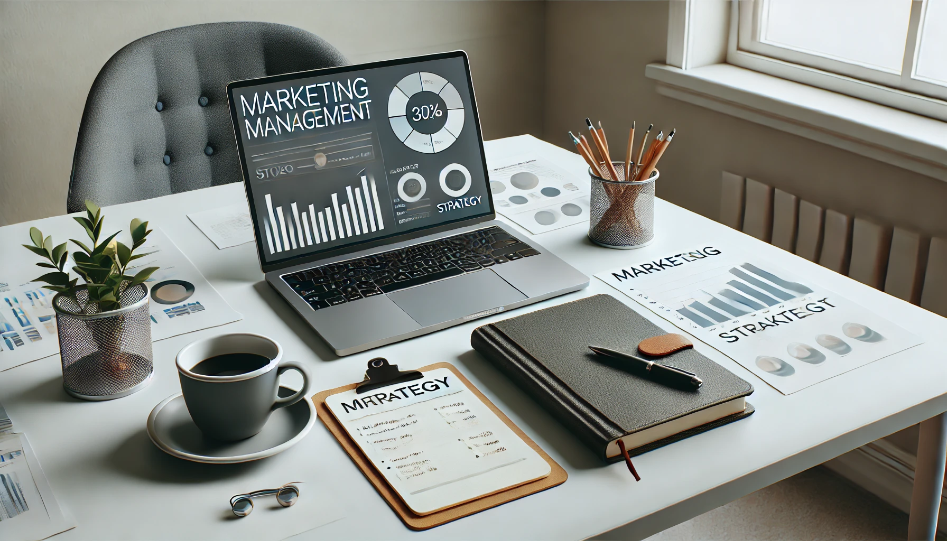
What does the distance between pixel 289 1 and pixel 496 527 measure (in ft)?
6.39

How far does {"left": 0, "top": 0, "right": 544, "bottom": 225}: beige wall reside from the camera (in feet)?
6.51

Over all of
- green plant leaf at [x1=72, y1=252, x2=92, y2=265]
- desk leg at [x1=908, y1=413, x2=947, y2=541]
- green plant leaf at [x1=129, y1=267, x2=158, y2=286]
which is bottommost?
desk leg at [x1=908, y1=413, x2=947, y2=541]

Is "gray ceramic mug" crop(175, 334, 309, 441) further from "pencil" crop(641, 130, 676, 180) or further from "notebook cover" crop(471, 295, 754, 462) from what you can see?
"pencil" crop(641, 130, 676, 180)

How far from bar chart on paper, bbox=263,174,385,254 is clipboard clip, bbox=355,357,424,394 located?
296 mm

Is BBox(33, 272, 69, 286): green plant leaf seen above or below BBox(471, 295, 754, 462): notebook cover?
above

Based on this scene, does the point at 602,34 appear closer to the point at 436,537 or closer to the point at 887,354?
the point at 887,354

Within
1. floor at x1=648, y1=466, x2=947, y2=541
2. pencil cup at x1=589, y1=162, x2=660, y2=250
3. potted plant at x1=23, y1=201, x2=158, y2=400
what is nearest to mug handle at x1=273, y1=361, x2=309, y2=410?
potted plant at x1=23, y1=201, x2=158, y2=400

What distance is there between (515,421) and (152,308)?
0.52m

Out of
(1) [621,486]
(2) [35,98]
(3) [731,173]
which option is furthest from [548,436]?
(2) [35,98]

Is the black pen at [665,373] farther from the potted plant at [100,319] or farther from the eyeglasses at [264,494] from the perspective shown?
the potted plant at [100,319]

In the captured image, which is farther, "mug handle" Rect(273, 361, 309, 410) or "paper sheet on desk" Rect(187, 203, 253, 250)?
"paper sheet on desk" Rect(187, 203, 253, 250)

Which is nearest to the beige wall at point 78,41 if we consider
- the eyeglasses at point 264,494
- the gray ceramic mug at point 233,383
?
the gray ceramic mug at point 233,383

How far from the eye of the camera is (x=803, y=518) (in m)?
1.77

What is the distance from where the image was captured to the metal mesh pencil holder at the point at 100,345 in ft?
2.73
